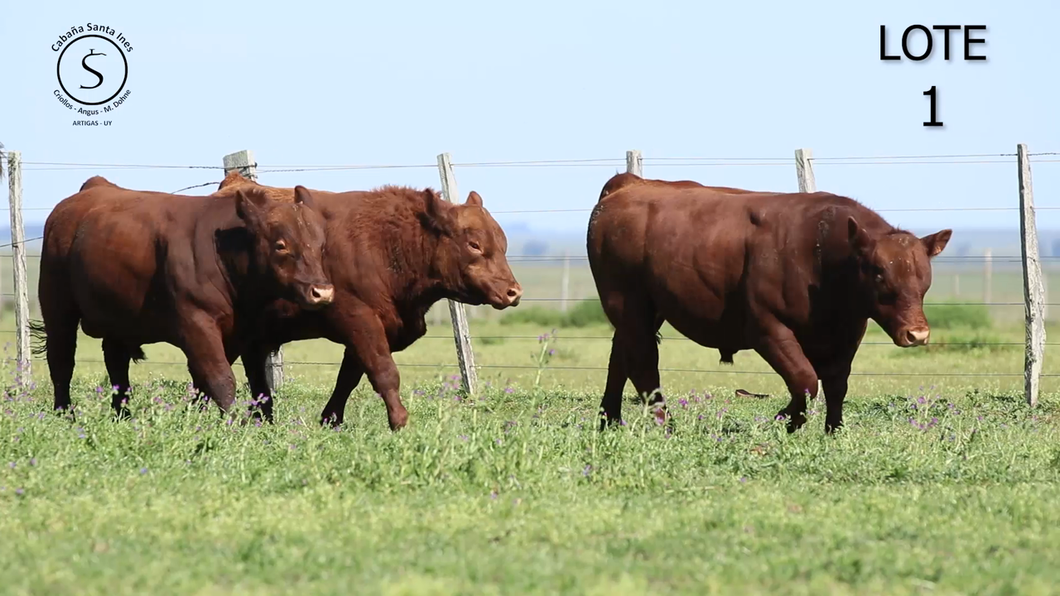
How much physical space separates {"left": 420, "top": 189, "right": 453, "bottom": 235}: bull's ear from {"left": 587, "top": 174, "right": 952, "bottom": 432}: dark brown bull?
109cm

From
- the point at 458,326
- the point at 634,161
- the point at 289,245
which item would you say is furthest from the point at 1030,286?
the point at 289,245

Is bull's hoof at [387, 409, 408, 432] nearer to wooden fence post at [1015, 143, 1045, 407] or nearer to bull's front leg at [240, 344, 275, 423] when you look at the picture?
bull's front leg at [240, 344, 275, 423]

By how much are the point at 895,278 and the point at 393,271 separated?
3106 mm

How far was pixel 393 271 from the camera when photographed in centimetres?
985

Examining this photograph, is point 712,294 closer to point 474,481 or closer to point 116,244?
point 474,481

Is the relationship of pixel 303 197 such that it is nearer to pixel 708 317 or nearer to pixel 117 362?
pixel 117 362

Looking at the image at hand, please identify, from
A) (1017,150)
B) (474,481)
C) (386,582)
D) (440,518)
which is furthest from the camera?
(1017,150)

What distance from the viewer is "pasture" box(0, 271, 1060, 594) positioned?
523 cm

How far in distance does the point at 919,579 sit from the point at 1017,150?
7.96 m

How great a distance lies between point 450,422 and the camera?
309 inches

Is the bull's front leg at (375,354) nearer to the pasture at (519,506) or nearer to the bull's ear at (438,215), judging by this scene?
the pasture at (519,506)

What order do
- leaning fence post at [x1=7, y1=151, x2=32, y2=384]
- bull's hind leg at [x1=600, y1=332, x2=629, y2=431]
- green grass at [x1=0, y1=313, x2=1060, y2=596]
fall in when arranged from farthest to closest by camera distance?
leaning fence post at [x1=7, y1=151, x2=32, y2=384]
bull's hind leg at [x1=600, y1=332, x2=629, y2=431]
green grass at [x1=0, y1=313, x2=1060, y2=596]

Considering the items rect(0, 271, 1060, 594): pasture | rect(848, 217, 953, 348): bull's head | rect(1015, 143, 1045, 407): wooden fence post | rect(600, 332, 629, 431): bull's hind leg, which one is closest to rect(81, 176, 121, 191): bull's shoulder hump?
rect(0, 271, 1060, 594): pasture

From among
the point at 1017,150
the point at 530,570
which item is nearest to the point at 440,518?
the point at 530,570
